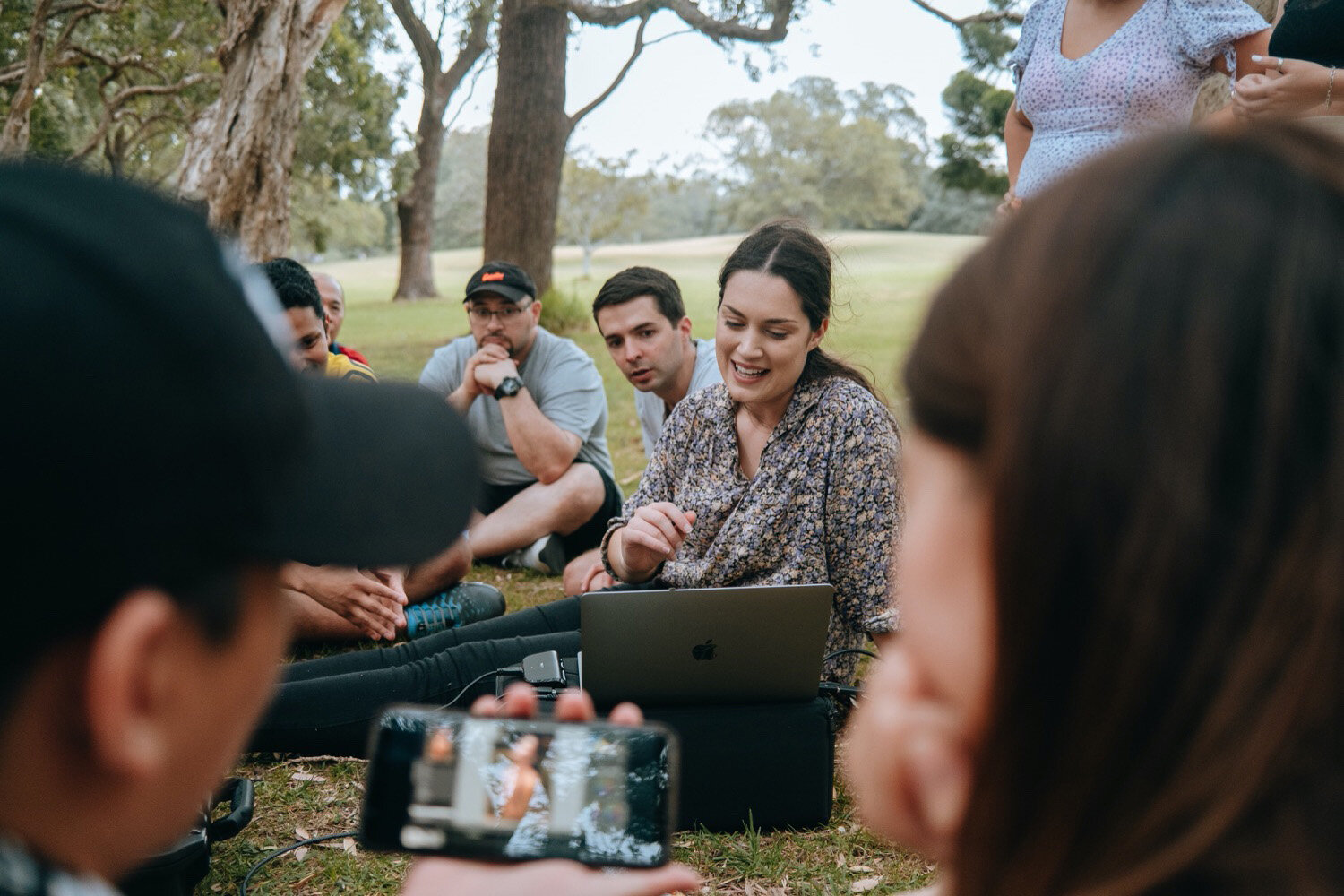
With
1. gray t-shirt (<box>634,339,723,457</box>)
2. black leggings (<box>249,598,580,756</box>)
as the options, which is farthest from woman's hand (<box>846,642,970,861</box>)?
gray t-shirt (<box>634,339,723,457</box>)

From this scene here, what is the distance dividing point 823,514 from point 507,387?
7.43 feet

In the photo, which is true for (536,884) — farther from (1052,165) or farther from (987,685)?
(1052,165)

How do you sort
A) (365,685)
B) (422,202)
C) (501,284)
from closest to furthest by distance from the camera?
(365,685)
(501,284)
(422,202)

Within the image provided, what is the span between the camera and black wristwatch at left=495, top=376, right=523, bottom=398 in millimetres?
4852

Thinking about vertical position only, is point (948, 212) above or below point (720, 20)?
above

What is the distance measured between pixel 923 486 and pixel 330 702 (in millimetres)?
2635

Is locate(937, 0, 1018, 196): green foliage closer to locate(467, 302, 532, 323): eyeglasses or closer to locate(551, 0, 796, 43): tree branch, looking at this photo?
locate(551, 0, 796, 43): tree branch

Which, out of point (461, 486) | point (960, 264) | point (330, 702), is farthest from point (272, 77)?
point (960, 264)

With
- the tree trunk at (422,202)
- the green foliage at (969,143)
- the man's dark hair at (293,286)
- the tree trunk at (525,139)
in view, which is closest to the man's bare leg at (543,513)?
the man's dark hair at (293,286)

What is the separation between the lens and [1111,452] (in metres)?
0.62

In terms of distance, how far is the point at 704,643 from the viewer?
2555mm

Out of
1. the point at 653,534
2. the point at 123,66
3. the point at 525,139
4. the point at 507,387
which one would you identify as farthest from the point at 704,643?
the point at 123,66

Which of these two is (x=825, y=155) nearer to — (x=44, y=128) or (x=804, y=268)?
(x=44, y=128)

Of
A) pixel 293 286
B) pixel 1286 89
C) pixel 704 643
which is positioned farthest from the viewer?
pixel 293 286
